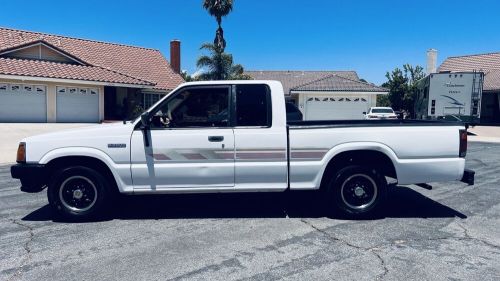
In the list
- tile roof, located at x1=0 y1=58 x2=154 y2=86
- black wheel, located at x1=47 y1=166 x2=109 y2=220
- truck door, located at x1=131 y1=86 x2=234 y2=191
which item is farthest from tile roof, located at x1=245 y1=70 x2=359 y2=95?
black wheel, located at x1=47 y1=166 x2=109 y2=220

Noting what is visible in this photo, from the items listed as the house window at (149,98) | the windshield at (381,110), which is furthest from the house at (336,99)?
the house window at (149,98)

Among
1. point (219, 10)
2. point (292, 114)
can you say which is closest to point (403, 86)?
point (219, 10)

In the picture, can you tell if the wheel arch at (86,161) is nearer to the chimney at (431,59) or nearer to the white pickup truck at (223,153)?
the white pickup truck at (223,153)

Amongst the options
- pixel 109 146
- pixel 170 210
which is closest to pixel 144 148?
pixel 109 146

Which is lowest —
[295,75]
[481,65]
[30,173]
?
[30,173]

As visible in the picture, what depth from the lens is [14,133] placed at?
61.0 feet

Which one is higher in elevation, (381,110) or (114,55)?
(114,55)

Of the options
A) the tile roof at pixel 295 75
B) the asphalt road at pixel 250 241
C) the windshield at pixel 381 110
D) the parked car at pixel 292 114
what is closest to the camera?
the asphalt road at pixel 250 241

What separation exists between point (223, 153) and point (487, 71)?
125 feet

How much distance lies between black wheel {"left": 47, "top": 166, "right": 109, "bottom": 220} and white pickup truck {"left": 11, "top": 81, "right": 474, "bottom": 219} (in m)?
0.01

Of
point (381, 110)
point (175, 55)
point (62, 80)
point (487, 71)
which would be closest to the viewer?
point (62, 80)

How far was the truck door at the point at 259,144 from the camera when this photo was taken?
19.2 ft

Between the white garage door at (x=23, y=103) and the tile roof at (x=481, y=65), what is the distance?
1328 inches

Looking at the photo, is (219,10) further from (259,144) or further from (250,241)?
(250,241)
